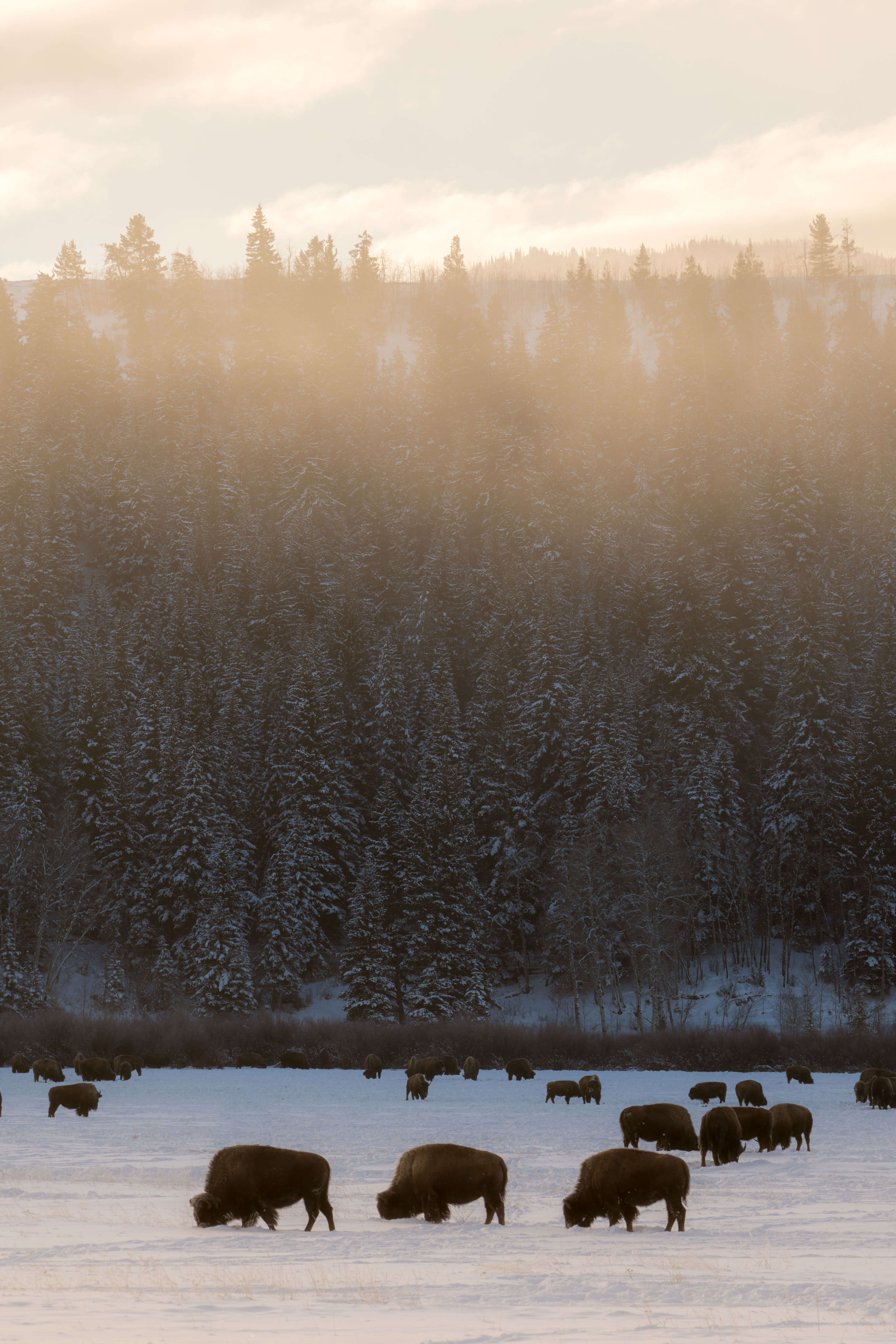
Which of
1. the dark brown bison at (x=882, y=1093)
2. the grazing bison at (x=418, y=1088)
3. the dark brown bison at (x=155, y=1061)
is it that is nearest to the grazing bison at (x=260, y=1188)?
the grazing bison at (x=418, y=1088)

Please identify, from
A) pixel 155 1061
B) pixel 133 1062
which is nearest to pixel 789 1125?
pixel 133 1062

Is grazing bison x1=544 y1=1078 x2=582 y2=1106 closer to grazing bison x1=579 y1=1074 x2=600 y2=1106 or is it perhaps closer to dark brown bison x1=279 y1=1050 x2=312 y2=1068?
grazing bison x1=579 y1=1074 x2=600 y2=1106

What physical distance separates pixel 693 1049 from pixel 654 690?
40144 mm

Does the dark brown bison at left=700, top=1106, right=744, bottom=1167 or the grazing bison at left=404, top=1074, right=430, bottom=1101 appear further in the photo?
the grazing bison at left=404, top=1074, right=430, bottom=1101

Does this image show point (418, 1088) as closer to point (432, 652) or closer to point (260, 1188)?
point (260, 1188)

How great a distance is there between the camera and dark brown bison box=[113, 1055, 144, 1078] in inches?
1946

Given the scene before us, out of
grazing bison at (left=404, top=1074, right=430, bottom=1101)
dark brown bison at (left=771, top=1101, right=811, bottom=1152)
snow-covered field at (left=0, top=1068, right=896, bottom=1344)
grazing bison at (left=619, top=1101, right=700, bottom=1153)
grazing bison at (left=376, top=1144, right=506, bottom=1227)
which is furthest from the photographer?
grazing bison at (left=404, top=1074, right=430, bottom=1101)

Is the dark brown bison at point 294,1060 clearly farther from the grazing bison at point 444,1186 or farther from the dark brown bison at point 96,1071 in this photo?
the grazing bison at point 444,1186

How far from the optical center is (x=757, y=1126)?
26.2 m

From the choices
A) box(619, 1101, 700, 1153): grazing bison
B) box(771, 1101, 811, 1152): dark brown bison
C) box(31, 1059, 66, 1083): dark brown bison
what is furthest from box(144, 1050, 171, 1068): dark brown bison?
box(619, 1101, 700, 1153): grazing bison

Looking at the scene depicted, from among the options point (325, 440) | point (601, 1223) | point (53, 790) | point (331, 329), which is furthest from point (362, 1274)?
point (331, 329)

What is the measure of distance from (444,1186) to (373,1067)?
3599cm

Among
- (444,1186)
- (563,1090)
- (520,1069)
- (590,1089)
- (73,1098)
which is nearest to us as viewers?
(444,1186)

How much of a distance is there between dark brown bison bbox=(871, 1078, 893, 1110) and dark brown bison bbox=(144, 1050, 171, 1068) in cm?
3278
